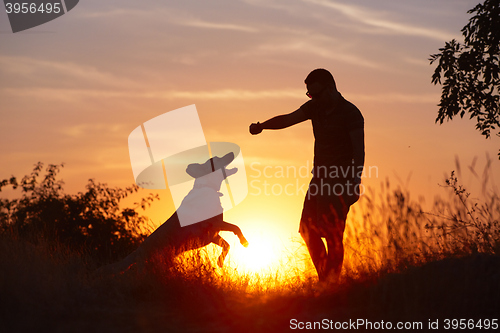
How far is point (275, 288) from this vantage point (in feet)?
18.3

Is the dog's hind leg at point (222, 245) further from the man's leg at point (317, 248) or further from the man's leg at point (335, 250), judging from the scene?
the man's leg at point (335, 250)

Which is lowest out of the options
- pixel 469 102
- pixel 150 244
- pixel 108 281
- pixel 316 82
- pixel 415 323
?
pixel 415 323

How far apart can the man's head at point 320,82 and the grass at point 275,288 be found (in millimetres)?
1159

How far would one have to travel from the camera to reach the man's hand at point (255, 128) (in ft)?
18.8

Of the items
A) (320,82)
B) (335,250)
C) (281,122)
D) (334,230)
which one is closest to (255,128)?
(281,122)

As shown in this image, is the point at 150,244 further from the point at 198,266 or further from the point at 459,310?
the point at 459,310

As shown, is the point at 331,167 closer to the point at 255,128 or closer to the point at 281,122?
the point at 281,122

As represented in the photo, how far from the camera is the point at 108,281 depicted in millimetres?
5207

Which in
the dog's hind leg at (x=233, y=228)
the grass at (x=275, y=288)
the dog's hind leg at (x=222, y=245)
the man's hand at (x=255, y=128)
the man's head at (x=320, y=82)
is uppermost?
the man's head at (x=320, y=82)

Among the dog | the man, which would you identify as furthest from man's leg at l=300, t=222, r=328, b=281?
the dog

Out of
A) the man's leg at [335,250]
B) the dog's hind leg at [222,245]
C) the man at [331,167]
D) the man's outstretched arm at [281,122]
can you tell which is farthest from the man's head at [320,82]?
the dog's hind leg at [222,245]

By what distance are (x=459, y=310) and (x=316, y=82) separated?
96.2 inches

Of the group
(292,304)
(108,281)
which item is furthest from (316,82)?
(108,281)

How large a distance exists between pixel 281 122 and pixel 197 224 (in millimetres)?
2042
